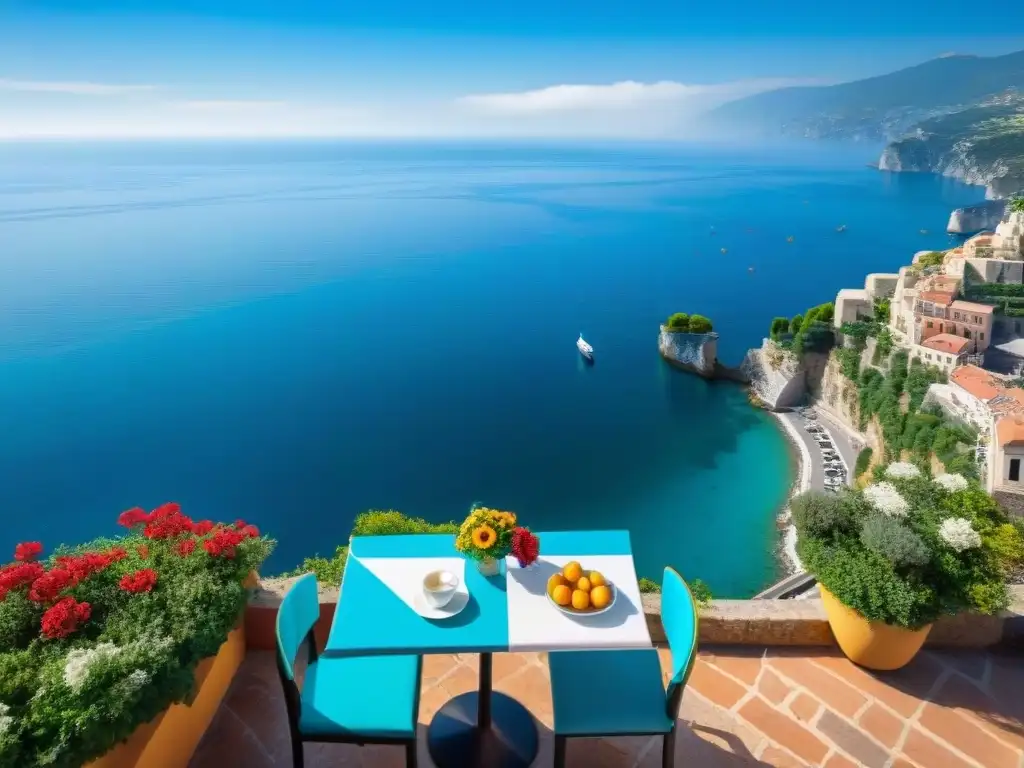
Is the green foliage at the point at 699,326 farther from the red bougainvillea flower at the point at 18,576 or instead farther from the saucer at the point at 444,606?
the red bougainvillea flower at the point at 18,576

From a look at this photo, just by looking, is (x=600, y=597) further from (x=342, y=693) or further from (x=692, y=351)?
(x=692, y=351)

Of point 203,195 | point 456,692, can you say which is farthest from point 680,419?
point 203,195

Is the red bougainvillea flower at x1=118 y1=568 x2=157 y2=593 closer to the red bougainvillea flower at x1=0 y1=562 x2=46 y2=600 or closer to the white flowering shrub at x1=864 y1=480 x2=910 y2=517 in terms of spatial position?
the red bougainvillea flower at x1=0 y1=562 x2=46 y2=600

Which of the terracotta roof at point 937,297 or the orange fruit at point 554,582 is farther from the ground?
the orange fruit at point 554,582

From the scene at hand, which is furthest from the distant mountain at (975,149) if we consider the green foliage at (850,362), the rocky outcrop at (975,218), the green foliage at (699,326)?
the green foliage at (850,362)

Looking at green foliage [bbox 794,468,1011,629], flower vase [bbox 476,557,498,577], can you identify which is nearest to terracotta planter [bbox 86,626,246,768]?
flower vase [bbox 476,557,498,577]

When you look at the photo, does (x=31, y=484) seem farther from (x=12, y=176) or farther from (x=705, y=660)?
(x=12, y=176)
